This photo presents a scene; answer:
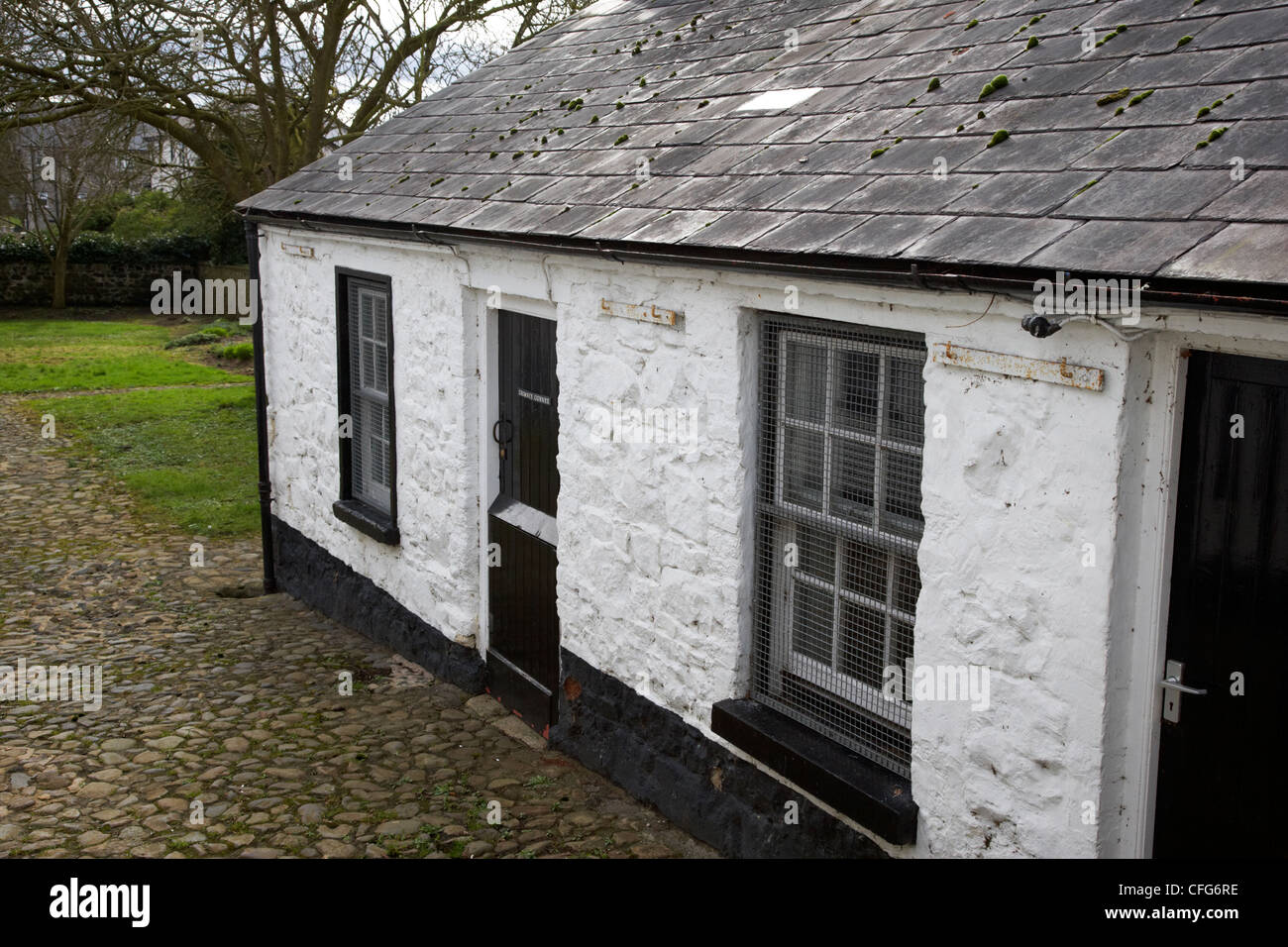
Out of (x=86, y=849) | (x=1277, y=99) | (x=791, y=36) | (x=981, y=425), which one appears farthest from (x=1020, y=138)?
(x=86, y=849)

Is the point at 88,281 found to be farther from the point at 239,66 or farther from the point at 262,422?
the point at 262,422

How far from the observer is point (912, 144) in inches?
195

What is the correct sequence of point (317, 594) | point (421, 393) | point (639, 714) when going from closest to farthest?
1. point (639, 714)
2. point (421, 393)
3. point (317, 594)

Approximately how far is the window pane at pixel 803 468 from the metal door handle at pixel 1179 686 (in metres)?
1.61

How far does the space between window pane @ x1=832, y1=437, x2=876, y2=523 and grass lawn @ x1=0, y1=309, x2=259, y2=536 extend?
8.17 m

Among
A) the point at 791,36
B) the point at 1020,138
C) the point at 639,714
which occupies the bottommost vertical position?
the point at 639,714

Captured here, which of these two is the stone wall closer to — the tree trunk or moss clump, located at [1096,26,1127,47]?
the tree trunk

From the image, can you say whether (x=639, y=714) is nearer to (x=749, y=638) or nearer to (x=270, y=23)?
(x=749, y=638)

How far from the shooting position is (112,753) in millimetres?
6762

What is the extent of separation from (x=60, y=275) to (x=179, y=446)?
18568 millimetres

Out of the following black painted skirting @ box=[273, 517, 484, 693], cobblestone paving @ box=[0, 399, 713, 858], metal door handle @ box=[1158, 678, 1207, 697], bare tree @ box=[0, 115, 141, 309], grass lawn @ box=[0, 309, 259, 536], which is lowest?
cobblestone paving @ box=[0, 399, 713, 858]

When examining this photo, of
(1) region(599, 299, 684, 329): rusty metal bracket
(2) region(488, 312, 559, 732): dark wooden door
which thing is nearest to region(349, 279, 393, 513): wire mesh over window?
(2) region(488, 312, 559, 732): dark wooden door

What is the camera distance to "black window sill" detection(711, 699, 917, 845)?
14.6ft

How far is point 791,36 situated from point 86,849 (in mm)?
5693
